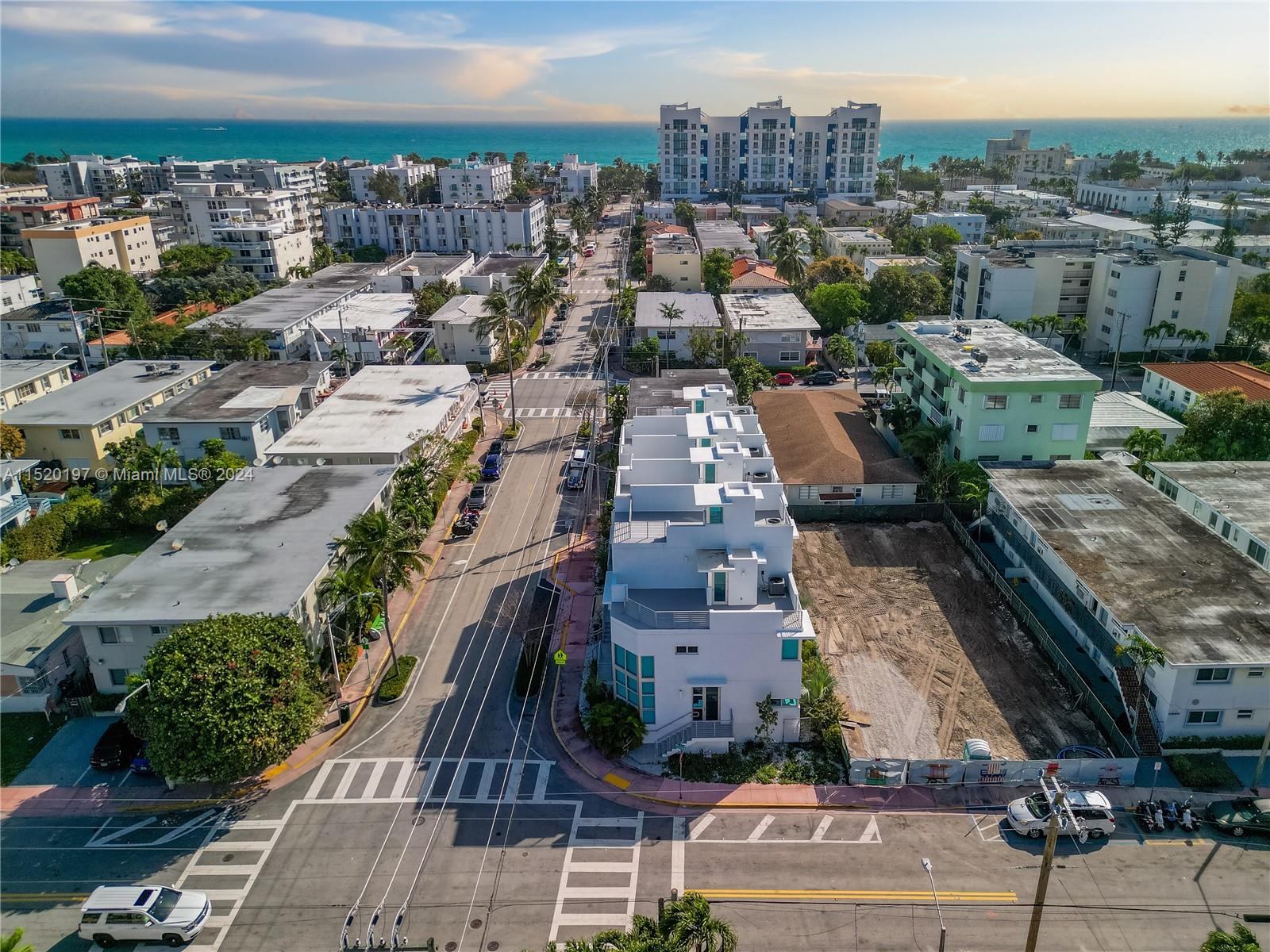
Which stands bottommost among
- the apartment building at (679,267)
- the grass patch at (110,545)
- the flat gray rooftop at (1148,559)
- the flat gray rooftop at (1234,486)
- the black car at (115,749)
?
the black car at (115,749)

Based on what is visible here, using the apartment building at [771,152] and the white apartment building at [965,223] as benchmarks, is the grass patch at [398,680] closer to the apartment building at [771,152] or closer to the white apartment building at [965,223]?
the white apartment building at [965,223]

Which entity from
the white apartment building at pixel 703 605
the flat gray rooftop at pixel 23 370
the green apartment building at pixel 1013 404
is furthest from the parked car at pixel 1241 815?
the flat gray rooftop at pixel 23 370

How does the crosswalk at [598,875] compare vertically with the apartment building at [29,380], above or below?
Answer: below

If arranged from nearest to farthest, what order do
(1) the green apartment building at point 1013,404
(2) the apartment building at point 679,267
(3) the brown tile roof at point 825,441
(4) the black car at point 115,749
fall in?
1. (4) the black car at point 115,749
2. (1) the green apartment building at point 1013,404
3. (3) the brown tile roof at point 825,441
4. (2) the apartment building at point 679,267

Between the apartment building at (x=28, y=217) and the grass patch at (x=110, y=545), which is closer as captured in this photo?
the grass patch at (x=110, y=545)

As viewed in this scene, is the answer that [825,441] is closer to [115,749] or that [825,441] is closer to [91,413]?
[115,749]

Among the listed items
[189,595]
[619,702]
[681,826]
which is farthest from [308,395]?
[681,826]

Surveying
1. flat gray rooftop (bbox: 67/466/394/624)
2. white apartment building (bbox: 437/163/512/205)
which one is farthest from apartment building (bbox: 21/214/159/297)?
flat gray rooftop (bbox: 67/466/394/624)
